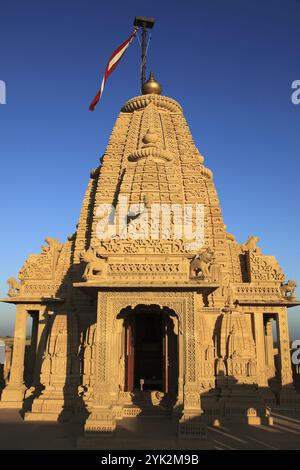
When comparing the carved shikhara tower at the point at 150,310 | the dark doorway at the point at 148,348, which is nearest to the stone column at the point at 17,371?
the carved shikhara tower at the point at 150,310

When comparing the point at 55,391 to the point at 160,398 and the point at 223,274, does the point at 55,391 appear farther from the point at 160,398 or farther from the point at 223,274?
the point at 223,274

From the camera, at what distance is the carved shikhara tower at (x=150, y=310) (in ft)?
46.0

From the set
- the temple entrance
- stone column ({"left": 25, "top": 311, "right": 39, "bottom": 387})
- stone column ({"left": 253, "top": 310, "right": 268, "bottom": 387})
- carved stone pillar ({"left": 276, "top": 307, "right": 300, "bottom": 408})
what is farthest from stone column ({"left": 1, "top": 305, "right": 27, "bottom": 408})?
carved stone pillar ({"left": 276, "top": 307, "right": 300, "bottom": 408})

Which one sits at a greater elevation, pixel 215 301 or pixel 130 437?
pixel 215 301

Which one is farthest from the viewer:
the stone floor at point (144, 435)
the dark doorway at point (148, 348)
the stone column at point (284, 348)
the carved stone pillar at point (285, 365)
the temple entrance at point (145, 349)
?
the dark doorway at point (148, 348)

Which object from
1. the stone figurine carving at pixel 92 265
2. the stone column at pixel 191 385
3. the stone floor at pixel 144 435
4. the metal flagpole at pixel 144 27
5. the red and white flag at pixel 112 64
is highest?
the metal flagpole at pixel 144 27

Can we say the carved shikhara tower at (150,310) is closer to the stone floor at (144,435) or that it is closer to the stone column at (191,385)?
the stone column at (191,385)

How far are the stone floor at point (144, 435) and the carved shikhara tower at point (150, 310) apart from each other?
2.38 feet

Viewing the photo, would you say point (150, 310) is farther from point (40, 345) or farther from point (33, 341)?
point (33, 341)

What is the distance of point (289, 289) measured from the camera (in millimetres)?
22234

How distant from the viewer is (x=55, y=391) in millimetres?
17016

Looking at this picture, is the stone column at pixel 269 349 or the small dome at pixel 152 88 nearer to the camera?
the stone column at pixel 269 349
